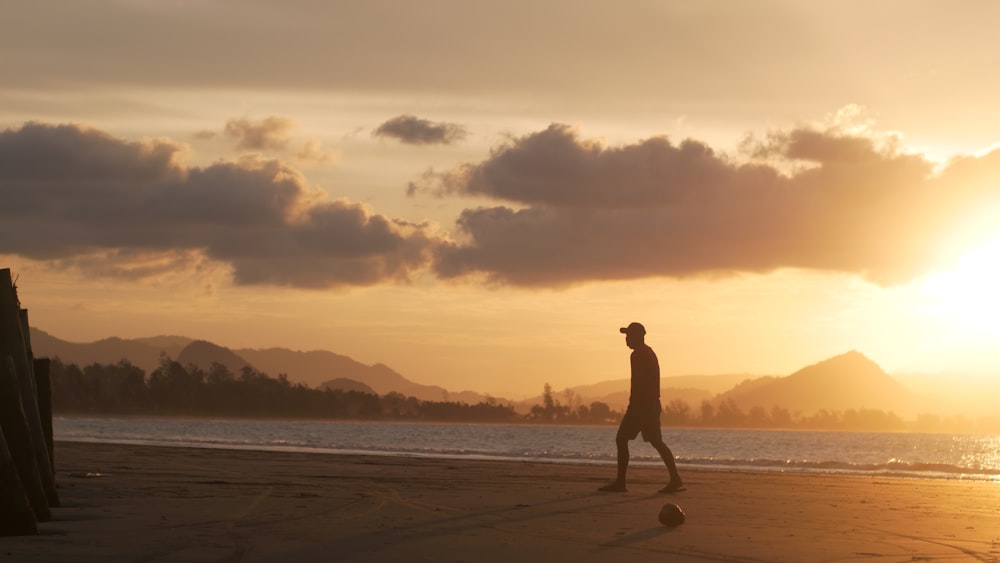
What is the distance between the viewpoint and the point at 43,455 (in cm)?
1430

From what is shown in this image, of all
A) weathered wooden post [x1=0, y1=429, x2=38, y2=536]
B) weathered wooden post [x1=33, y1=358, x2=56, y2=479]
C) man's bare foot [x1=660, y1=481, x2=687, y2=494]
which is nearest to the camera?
weathered wooden post [x1=0, y1=429, x2=38, y2=536]

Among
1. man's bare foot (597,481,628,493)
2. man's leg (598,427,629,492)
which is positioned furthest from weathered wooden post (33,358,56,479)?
man's leg (598,427,629,492)

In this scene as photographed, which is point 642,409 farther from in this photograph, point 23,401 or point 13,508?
point 13,508

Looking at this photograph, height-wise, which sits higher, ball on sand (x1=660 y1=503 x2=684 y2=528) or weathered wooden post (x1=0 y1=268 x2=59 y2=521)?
weathered wooden post (x1=0 y1=268 x2=59 y2=521)

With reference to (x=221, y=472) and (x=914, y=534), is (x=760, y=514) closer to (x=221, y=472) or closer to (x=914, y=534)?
(x=914, y=534)

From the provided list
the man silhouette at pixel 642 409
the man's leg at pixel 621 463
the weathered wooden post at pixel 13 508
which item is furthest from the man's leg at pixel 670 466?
the weathered wooden post at pixel 13 508

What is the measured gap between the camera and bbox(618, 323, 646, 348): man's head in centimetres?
1793

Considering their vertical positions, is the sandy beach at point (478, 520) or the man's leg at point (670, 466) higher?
the man's leg at point (670, 466)

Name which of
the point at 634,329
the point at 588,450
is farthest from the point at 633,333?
the point at 588,450

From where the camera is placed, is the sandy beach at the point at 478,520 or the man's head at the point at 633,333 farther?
the man's head at the point at 633,333

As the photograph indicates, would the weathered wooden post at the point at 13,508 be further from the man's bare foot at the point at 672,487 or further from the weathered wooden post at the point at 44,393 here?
the man's bare foot at the point at 672,487

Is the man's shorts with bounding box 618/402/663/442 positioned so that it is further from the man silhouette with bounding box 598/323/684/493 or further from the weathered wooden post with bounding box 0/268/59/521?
the weathered wooden post with bounding box 0/268/59/521

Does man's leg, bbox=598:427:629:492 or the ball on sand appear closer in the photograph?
the ball on sand

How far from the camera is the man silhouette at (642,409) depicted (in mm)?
17625
